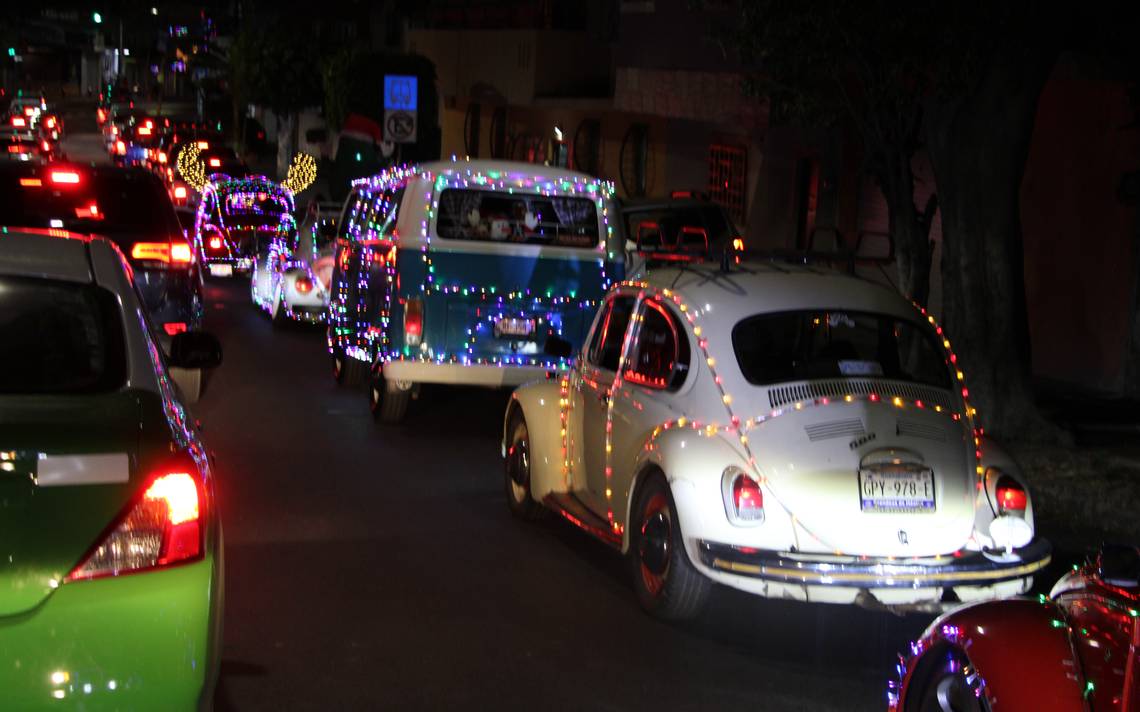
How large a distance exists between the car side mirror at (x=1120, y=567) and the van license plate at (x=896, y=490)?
2.56 meters

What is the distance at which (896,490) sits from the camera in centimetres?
724

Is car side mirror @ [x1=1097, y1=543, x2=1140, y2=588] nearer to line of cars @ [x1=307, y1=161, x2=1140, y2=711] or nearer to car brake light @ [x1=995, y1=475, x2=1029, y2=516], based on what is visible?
line of cars @ [x1=307, y1=161, x2=1140, y2=711]

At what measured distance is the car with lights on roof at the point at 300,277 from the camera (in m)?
18.3

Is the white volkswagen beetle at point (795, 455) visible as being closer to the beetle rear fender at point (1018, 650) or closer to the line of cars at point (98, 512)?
the beetle rear fender at point (1018, 650)

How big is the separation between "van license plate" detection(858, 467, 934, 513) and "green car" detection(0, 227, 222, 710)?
10.7 ft

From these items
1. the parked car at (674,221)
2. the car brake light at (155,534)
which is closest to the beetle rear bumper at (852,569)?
the car brake light at (155,534)

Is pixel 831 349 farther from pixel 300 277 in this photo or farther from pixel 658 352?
pixel 300 277

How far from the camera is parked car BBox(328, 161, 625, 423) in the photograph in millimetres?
12281

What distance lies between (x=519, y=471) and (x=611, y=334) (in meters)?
1.25

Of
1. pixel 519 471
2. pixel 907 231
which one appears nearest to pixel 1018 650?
pixel 519 471

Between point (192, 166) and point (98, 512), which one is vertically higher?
point (98, 512)

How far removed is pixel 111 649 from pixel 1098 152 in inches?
579

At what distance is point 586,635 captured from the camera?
7.49 meters

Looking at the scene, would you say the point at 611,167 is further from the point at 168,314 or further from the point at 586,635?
the point at 586,635
